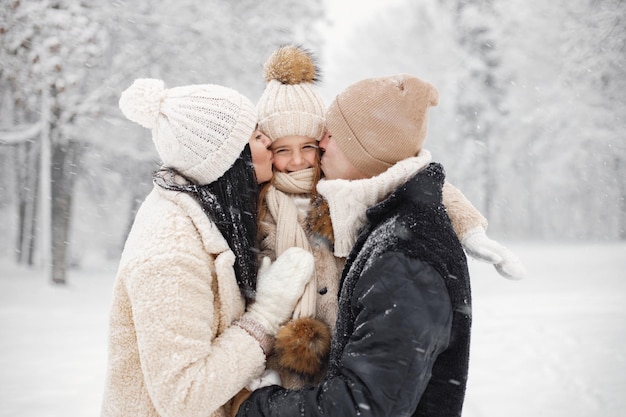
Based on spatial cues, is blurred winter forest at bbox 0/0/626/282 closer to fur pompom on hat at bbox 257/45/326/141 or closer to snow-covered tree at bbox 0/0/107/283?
snow-covered tree at bbox 0/0/107/283

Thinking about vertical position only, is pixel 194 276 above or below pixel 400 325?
above

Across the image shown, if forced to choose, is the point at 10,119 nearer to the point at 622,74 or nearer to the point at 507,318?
the point at 507,318

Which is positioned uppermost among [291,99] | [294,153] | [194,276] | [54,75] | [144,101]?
[54,75]

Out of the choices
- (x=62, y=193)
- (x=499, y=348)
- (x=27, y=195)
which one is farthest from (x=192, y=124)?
(x=27, y=195)

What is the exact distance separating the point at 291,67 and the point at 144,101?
1.18 m

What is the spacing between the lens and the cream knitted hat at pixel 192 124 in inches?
89.7

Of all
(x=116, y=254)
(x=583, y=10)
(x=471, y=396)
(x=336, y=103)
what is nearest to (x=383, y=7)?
(x=583, y=10)

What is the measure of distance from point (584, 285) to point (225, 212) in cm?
1421

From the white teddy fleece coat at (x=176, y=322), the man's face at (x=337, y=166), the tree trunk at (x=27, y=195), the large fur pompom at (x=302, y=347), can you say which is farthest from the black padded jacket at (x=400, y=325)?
the tree trunk at (x=27, y=195)

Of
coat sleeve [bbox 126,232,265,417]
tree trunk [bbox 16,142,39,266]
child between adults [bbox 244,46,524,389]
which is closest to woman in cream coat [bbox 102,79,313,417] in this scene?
coat sleeve [bbox 126,232,265,417]

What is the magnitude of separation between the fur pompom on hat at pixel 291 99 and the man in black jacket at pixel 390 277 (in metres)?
0.57

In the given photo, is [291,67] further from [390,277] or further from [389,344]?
[389,344]

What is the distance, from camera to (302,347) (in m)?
2.20

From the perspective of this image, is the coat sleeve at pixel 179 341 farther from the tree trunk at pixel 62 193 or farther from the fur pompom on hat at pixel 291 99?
the tree trunk at pixel 62 193
